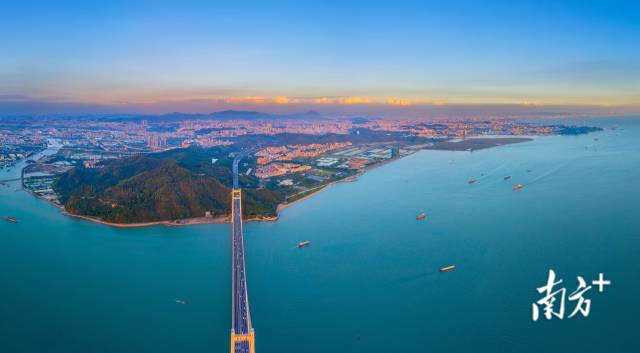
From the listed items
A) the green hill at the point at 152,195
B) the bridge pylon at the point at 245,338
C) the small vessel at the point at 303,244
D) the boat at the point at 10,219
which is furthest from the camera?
the green hill at the point at 152,195

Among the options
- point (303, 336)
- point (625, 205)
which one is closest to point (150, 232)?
point (303, 336)

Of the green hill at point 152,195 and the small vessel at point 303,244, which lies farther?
the green hill at point 152,195

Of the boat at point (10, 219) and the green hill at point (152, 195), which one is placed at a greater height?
the green hill at point (152, 195)

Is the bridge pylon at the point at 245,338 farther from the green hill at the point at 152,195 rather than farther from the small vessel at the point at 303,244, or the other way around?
the green hill at the point at 152,195

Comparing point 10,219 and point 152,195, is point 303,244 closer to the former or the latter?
point 152,195

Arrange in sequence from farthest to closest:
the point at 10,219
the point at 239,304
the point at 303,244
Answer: the point at 10,219
the point at 303,244
the point at 239,304

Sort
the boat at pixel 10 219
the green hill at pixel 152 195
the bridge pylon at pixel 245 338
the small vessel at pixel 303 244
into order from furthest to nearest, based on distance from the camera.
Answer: the green hill at pixel 152 195 < the boat at pixel 10 219 < the small vessel at pixel 303 244 < the bridge pylon at pixel 245 338

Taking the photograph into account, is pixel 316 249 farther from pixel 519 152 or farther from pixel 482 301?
pixel 519 152

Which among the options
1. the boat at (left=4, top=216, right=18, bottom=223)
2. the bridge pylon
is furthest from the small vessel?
the boat at (left=4, top=216, right=18, bottom=223)

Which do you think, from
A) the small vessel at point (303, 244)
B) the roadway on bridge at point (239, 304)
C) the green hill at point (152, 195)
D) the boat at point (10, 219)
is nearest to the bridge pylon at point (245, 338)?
the roadway on bridge at point (239, 304)

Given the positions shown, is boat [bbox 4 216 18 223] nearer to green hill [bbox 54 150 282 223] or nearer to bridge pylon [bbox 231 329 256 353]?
green hill [bbox 54 150 282 223]

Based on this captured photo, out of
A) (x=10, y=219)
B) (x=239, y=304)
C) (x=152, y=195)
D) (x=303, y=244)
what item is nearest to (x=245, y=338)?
(x=239, y=304)
